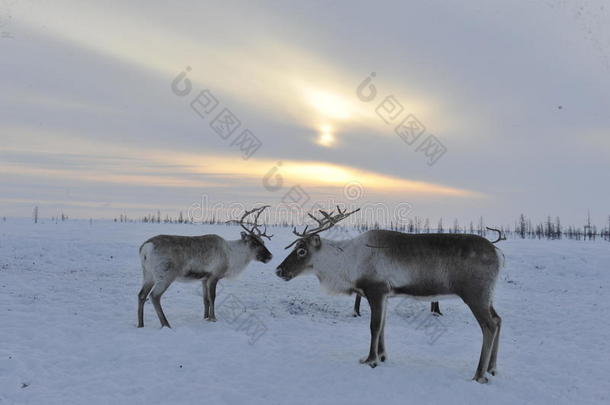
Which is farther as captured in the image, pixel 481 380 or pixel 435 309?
pixel 435 309

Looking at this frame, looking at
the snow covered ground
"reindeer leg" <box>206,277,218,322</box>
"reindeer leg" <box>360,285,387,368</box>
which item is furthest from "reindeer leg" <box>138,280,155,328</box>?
"reindeer leg" <box>360,285,387,368</box>

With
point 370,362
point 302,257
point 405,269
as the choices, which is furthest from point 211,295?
point 405,269

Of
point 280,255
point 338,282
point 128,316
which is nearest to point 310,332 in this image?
point 338,282

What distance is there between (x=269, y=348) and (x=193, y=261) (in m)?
3.09

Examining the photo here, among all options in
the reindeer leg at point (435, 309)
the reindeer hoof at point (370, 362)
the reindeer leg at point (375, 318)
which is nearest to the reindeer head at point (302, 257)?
the reindeer leg at point (375, 318)

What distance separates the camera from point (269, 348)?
366 inches

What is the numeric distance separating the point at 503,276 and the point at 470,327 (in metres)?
9.71

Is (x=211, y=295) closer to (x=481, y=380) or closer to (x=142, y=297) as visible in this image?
(x=142, y=297)

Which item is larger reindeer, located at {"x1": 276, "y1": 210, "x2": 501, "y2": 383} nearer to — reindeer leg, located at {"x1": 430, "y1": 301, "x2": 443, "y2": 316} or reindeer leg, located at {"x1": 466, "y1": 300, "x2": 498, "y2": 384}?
reindeer leg, located at {"x1": 466, "y1": 300, "x2": 498, "y2": 384}

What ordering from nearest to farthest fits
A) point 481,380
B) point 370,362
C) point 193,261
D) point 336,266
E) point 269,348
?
point 481,380
point 370,362
point 336,266
point 269,348
point 193,261

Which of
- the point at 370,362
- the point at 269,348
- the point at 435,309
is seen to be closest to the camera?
the point at 370,362

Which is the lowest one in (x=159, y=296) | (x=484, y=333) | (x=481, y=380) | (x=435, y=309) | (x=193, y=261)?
(x=481, y=380)

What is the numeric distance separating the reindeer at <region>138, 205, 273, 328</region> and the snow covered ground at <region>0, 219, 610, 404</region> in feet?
2.37

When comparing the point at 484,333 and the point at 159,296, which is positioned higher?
the point at 159,296
